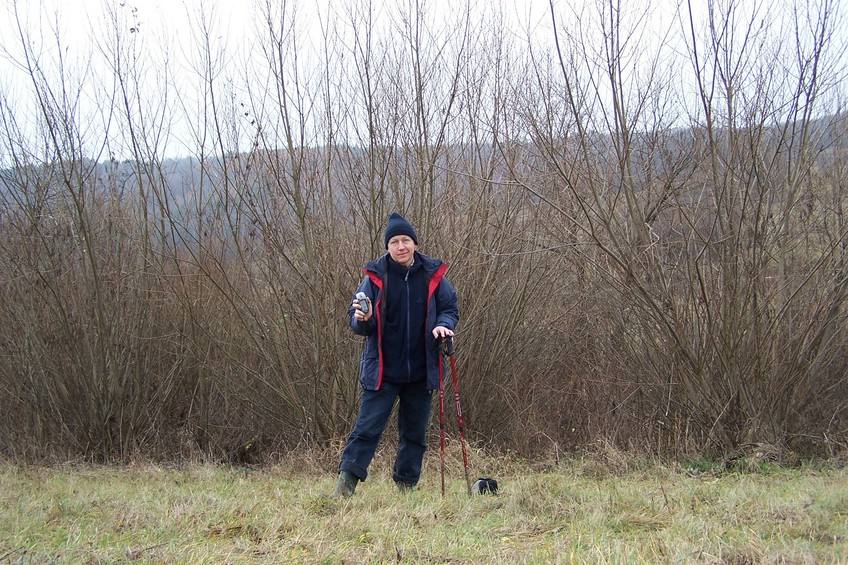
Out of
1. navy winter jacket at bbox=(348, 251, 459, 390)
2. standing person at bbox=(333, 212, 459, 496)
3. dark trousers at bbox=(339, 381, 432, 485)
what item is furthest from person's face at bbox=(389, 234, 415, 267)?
dark trousers at bbox=(339, 381, 432, 485)

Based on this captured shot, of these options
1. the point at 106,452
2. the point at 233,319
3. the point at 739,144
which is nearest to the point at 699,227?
the point at 739,144

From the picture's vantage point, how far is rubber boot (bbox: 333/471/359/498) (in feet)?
15.0

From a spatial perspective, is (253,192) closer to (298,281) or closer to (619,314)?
(298,281)

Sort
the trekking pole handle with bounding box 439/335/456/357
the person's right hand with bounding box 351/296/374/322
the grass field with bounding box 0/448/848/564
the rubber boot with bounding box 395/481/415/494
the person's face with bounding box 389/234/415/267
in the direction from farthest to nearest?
1. the rubber boot with bounding box 395/481/415/494
2. the person's face with bounding box 389/234/415/267
3. the trekking pole handle with bounding box 439/335/456/357
4. the person's right hand with bounding box 351/296/374/322
5. the grass field with bounding box 0/448/848/564

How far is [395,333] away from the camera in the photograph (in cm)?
469

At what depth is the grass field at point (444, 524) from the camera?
3209 millimetres

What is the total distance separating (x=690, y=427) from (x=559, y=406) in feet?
6.72

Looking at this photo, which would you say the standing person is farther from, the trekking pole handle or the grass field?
the grass field

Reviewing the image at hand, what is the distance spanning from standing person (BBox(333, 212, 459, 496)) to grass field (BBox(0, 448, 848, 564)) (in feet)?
1.21

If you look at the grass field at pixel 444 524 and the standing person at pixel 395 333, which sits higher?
the standing person at pixel 395 333

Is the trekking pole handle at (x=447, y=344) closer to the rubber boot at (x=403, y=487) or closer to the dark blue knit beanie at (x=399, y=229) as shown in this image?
the dark blue knit beanie at (x=399, y=229)

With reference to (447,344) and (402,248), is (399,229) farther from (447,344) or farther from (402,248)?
(447,344)

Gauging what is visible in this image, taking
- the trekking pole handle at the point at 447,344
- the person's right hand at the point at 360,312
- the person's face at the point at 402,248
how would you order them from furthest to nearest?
the person's face at the point at 402,248 → the trekking pole handle at the point at 447,344 → the person's right hand at the point at 360,312

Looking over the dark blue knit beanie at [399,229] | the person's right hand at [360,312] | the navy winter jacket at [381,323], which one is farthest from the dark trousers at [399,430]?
the dark blue knit beanie at [399,229]
